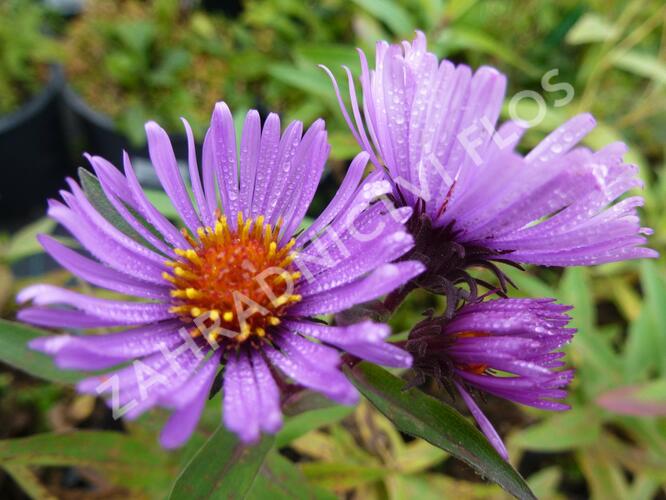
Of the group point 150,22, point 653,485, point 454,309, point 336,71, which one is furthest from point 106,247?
point 150,22

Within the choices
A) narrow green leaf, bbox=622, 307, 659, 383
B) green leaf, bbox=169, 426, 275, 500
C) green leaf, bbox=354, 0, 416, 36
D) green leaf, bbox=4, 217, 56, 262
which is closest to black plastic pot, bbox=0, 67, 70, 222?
green leaf, bbox=4, 217, 56, 262

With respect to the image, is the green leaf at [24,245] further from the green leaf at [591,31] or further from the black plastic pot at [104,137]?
the green leaf at [591,31]

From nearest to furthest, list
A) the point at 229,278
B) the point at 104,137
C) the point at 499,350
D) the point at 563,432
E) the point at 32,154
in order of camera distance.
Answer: the point at 499,350 → the point at 229,278 → the point at 563,432 → the point at 104,137 → the point at 32,154

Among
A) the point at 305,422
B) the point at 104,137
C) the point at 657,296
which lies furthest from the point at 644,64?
the point at 104,137

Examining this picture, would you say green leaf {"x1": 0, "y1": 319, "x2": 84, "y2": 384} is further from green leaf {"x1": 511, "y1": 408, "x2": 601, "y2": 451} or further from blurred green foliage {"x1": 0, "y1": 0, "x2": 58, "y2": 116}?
blurred green foliage {"x1": 0, "y1": 0, "x2": 58, "y2": 116}

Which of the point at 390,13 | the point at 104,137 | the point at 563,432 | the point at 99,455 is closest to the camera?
the point at 99,455

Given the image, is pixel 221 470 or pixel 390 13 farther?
pixel 390 13

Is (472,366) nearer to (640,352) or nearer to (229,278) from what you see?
(229,278)
